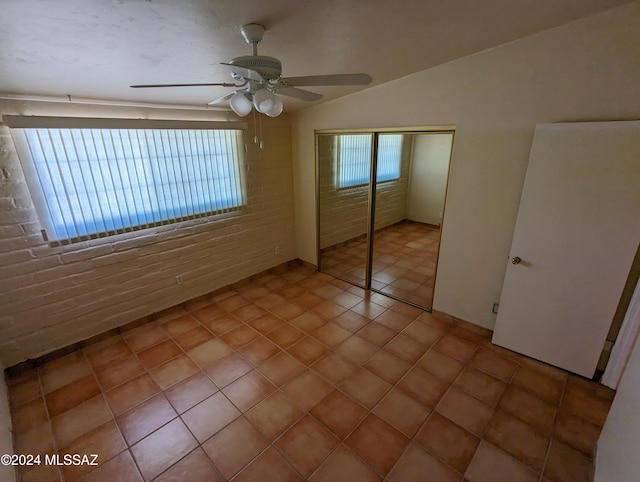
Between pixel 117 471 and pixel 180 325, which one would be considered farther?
pixel 180 325

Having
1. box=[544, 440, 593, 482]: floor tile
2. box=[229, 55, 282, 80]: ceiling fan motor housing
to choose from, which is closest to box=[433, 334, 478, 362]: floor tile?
box=[544, 440, 593, 482]: floor tile

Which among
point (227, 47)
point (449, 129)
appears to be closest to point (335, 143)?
point (449, 129)

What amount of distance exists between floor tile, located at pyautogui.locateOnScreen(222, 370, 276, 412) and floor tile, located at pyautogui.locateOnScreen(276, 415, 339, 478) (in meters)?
0.36

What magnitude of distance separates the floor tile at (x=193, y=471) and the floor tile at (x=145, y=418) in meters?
0.36

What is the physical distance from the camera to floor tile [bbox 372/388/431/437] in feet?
6.36

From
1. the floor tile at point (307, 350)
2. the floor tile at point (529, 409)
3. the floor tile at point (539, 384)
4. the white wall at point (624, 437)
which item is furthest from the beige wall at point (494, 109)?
the floor tile at point (307, 350)

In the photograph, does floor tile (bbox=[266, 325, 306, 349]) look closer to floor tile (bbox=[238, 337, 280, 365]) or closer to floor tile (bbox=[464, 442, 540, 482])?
floor tile (bbox=[238, 337, 280, 365])

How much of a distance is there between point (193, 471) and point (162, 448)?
0.93 ft

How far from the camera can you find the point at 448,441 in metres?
1.84

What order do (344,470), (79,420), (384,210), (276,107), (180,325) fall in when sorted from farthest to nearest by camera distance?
(384,210), (180,325), (79,420), (344,470), (276,107)

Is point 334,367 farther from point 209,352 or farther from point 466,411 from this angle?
point 209,352

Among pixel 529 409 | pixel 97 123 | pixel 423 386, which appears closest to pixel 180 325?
pixel 97 123

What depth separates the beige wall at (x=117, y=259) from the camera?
2229 mm

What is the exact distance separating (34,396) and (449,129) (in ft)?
12.8
